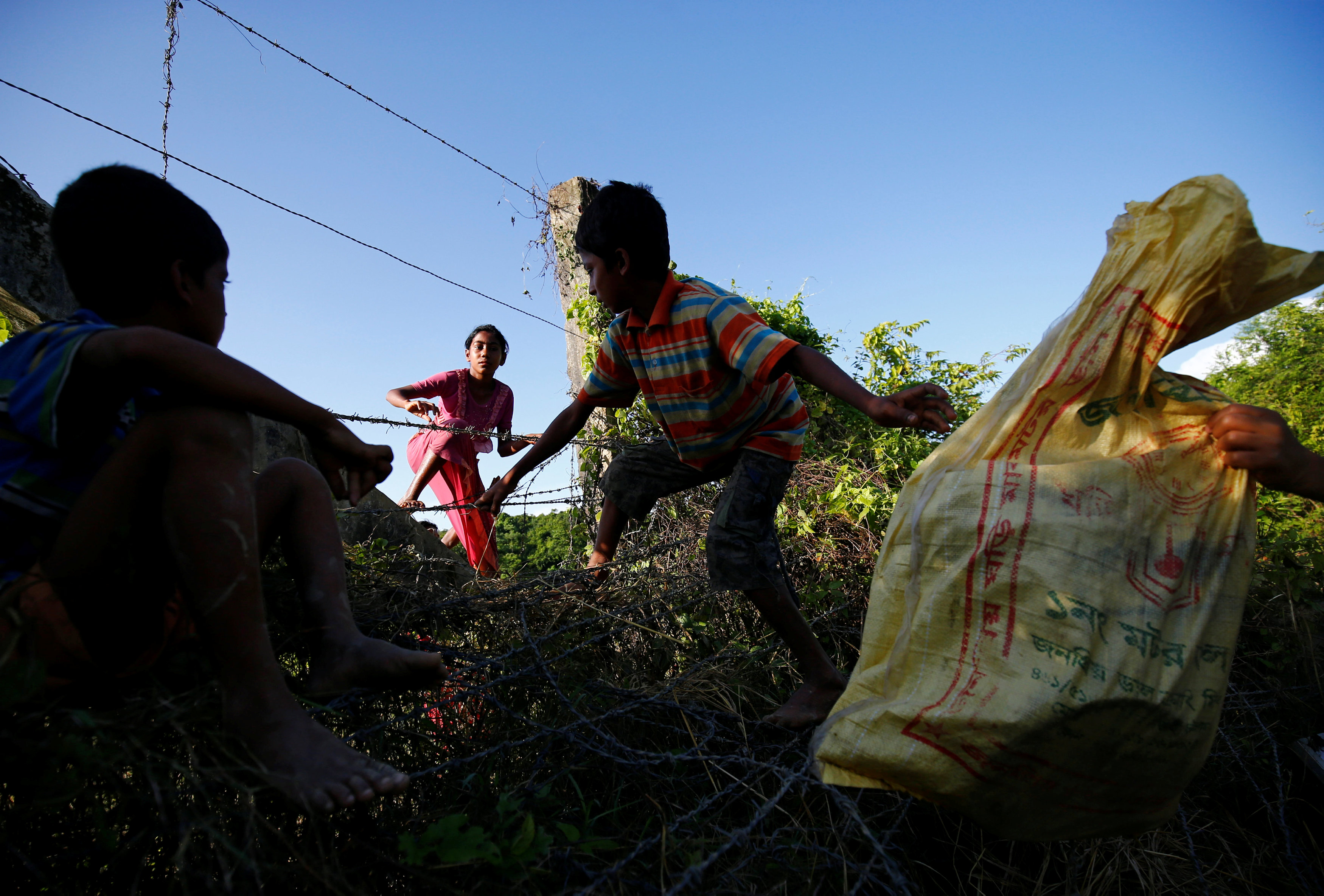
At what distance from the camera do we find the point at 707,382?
6.97 ft

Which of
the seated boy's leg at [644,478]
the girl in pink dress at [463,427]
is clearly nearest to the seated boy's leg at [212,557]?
the seated boy's leg at [644,478]

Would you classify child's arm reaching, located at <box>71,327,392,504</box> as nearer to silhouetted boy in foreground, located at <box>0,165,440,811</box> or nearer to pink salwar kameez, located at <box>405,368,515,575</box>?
silhouetted boy in foreground, located at <box>0,165,440,811</box>

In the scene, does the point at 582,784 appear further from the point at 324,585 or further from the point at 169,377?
the point at 169,377

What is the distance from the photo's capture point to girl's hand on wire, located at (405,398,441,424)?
446 cm

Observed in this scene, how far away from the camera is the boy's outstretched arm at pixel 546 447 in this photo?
2475 millimetres

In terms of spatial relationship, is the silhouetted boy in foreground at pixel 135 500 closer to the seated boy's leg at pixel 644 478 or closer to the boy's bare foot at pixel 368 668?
the boy's bare foot at pixel 368 668

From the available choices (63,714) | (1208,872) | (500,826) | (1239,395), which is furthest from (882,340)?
(1239,395)

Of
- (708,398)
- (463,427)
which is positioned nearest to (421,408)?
(463,427)

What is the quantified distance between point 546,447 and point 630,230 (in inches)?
32.1

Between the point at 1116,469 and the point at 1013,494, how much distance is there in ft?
0.64

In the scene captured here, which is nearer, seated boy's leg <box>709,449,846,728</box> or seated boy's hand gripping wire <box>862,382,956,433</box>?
seated boy's hand gripping wire <box>862,382,956,433</box>

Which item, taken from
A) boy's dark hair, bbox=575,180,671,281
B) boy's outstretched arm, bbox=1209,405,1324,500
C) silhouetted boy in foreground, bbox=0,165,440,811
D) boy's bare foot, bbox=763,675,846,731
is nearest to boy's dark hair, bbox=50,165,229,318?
silhouetted boy in foreground, bbox=0,165,440,811

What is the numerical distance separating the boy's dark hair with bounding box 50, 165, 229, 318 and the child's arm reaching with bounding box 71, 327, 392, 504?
0.21 metres

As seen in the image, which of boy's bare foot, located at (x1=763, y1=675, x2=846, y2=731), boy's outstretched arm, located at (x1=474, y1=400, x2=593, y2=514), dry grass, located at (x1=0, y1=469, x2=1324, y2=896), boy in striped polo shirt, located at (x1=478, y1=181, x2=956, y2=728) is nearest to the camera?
dry grass, located at (x1=0, y1=469, x2=1324, y2=896)
